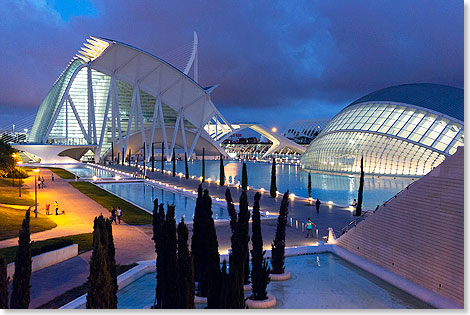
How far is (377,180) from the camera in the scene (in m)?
43.1

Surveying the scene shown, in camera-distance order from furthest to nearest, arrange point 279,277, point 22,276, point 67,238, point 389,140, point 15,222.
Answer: point 389,140 → point 15,222 → point 67,238 → point 279,277 → point 22,276

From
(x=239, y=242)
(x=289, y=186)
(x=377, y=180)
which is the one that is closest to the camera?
(x=239, y=242)

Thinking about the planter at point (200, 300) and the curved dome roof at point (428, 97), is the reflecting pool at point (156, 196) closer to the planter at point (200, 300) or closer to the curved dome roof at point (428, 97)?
the planter at point (200, 300)

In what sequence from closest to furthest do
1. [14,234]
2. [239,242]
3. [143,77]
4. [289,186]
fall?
[239,242]
[14,234]
[289,186]
[143,77]

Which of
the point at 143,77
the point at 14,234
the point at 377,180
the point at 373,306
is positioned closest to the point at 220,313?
the point at 373,306

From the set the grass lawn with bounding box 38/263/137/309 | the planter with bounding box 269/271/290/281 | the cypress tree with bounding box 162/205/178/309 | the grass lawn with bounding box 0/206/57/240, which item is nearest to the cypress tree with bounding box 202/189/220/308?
the cypress tree with bounding box 162/205/178/309

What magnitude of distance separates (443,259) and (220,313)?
17.6 ft

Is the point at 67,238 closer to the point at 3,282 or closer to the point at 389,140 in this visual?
the point at 3,282

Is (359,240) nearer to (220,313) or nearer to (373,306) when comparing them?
(373,306)

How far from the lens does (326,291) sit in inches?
432

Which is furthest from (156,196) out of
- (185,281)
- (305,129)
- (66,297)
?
(305,129)

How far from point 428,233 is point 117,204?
782 inches

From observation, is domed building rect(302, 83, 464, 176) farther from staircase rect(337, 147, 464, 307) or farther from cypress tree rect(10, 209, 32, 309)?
cypress tree rect(10, 209, 32, 309)

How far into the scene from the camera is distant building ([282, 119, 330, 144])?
156 metres
